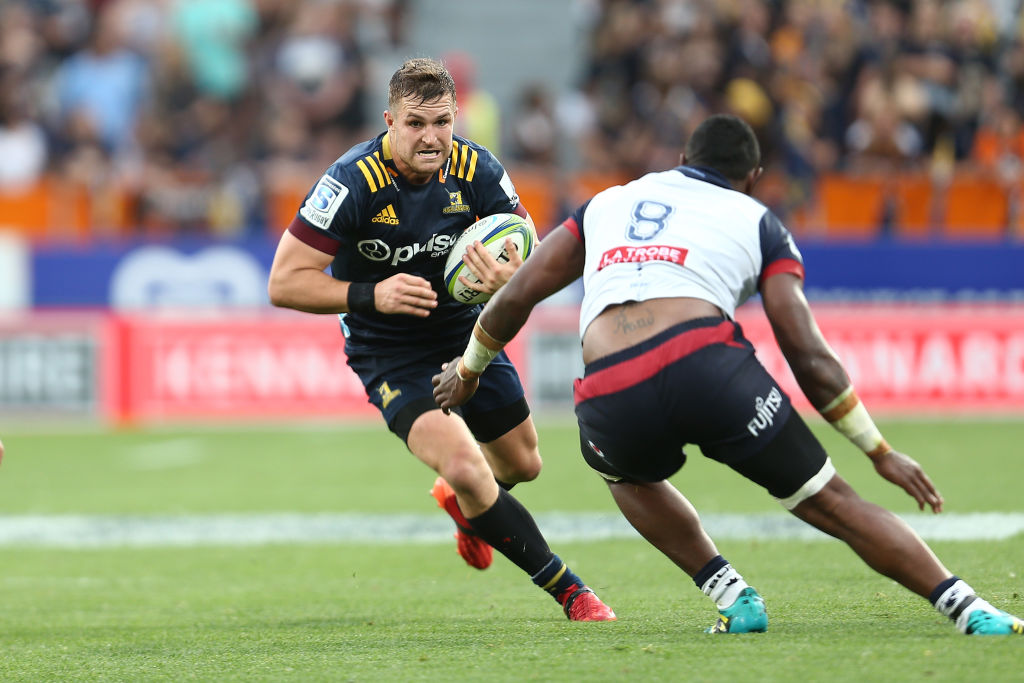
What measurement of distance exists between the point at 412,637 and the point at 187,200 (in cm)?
1255

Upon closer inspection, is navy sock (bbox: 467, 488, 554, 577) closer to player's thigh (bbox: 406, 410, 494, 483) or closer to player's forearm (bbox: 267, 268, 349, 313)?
player's thigh (bbox: 406, 410, 494, 483)

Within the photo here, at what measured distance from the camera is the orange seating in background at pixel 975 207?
1680cm

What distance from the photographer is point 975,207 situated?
16.9 m

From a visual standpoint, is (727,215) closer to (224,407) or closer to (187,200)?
(224,407)

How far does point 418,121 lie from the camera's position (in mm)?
6328

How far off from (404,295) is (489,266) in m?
0.39

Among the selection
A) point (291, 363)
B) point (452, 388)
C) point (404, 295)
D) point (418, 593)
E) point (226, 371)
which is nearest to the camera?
point (452, 388)

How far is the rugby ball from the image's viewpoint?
21.2 feet

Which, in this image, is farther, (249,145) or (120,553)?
(249,145)

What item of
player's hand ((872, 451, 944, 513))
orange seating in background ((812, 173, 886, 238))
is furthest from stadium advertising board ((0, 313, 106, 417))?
player's hand ((872, 451, 944, 513))

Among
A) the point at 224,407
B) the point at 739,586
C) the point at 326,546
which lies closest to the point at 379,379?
the point at 739,586

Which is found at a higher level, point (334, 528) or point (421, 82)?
point (421, 82)

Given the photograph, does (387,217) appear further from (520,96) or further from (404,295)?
(520,96)

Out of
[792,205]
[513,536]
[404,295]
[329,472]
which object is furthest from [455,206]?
[792,205]
